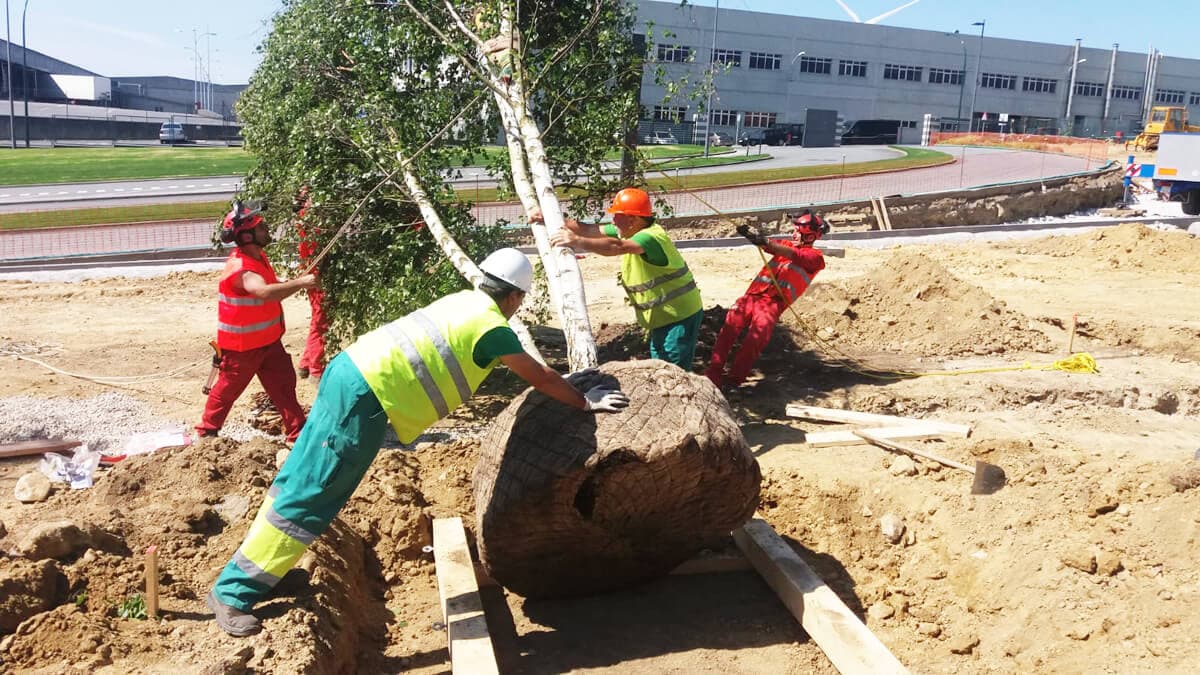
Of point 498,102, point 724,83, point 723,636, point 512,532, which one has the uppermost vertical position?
point 724,83

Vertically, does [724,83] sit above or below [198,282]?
above

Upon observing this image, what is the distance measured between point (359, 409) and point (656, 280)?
10.8ft

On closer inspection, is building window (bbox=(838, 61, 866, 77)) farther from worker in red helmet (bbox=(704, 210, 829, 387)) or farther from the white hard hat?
the white hard hat

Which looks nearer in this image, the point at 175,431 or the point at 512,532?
the point at 512,532

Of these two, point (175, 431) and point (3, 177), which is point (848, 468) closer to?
point (175, 431)

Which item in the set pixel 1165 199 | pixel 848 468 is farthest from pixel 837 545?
pixel 1165 199

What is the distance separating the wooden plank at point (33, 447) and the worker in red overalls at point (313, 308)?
2.20 m

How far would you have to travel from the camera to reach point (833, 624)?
439cm

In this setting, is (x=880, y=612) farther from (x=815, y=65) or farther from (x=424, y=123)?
(x=815, y=65)

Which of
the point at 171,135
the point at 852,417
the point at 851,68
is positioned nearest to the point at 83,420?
the point at 852,417

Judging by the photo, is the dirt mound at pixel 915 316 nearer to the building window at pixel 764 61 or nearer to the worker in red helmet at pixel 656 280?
the worker in red helmet at pixel 656 280

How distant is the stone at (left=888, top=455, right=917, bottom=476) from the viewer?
6.08 meters

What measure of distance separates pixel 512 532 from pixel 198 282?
1038cm

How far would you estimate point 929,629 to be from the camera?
480 cm
